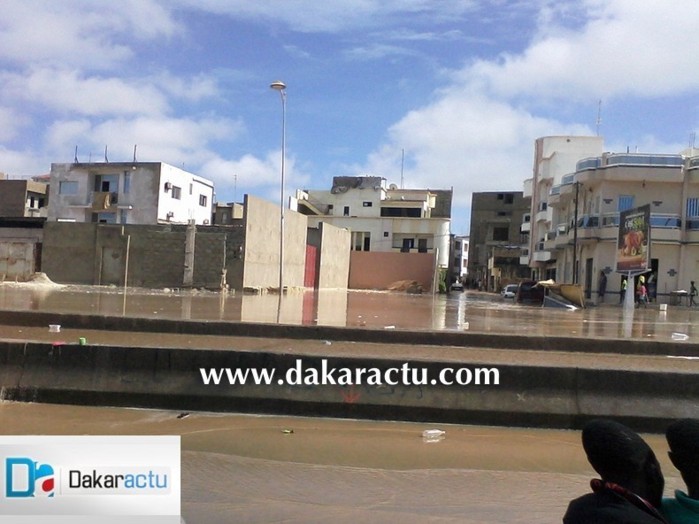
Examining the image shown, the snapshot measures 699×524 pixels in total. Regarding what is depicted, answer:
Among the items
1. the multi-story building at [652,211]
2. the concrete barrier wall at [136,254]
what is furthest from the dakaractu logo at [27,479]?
the multi-story building at [652,211]

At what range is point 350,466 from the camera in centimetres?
628

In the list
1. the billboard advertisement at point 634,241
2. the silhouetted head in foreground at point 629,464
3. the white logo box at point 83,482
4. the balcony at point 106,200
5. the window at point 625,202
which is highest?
the window at point 625,202

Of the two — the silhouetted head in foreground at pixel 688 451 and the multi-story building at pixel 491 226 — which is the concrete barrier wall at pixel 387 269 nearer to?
the multi-story building at pixel 491 226

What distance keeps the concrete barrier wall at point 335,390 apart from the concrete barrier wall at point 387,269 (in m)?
50.5

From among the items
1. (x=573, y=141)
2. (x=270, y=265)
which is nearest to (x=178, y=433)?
(x=270, y=265)

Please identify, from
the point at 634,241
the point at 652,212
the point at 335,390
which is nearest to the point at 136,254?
the point at 634,241

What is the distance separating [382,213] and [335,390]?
77.0 meters

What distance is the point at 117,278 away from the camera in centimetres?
3538

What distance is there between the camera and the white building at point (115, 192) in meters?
59.2

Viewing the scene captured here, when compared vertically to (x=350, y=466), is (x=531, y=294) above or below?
above

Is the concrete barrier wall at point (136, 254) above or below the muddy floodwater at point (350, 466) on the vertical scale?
above

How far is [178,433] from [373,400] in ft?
6.96

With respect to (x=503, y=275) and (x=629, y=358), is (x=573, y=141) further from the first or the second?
(x=629, y=358)

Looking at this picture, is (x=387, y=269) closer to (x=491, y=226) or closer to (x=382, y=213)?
(x=382, y=213)
